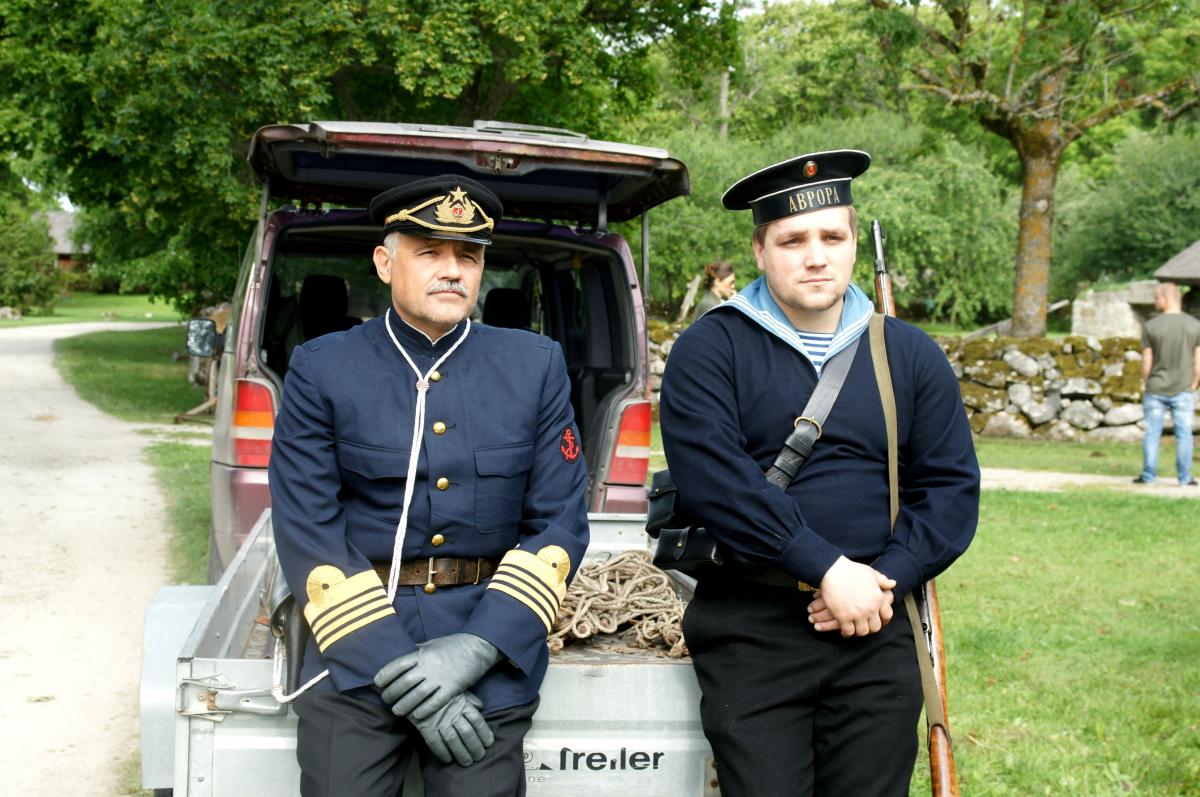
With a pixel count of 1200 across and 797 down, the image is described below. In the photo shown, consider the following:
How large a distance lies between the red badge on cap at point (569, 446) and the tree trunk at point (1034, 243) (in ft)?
58.2

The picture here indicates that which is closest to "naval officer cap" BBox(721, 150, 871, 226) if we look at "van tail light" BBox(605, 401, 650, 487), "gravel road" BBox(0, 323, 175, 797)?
"van tail light" BBox(605, 401, 650, 487)

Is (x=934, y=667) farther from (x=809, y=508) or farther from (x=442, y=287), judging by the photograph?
(x=442, y=287)

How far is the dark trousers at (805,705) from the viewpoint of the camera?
2.83 m

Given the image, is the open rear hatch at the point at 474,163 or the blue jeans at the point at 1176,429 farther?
the blue jeans at the point at 1176,429

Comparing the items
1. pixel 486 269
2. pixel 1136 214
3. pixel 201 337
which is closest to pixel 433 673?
pixel 201 337

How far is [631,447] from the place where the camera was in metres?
5.65

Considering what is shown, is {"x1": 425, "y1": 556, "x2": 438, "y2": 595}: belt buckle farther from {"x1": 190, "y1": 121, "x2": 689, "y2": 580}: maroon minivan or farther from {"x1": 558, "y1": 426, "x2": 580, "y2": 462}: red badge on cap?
{"x1": 190, "y1": 121, "x2": 689, "y2": 580}: maroon minivan

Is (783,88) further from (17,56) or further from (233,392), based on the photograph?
(233,392)

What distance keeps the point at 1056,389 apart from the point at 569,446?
16.2 m

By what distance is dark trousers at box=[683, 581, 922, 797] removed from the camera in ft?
9.29

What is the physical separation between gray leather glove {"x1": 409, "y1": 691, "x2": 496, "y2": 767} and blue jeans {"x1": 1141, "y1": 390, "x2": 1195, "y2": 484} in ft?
37.6

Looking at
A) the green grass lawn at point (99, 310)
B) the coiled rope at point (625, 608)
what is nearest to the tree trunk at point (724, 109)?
the green grass lawn at point (99, 310)

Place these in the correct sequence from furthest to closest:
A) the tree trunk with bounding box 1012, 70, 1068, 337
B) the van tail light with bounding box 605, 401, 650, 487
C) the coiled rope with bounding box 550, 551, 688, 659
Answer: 1. the tree trunk with bounding box 1012, 70, 1068, 337
2. the van tail light with bounding box 605, 401, 650, 487
3. the coiled rope with bounding box 550, 551, 688, 659

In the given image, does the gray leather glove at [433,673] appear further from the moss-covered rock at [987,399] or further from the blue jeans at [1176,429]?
the moss-covered rock at [987,399]
